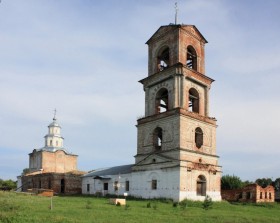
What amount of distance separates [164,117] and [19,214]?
60.4 feet

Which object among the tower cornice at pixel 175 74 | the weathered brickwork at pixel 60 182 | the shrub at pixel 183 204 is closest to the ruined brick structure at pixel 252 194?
the shrub at pixel 183 204

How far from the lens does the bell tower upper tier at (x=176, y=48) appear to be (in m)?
34.1

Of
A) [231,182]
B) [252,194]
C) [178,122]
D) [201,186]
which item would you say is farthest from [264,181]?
[178,122]

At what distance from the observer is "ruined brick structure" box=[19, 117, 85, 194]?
4753cm

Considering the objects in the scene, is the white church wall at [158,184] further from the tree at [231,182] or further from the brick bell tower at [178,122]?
the tree at [231,182]

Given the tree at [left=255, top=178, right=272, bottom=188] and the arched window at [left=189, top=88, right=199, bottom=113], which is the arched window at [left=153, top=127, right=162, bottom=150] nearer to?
the arched window at [left=189, top=88, right=199, bottom=113]

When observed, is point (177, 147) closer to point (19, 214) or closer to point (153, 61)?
point (153, 61)

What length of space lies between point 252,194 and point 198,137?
30.9ft

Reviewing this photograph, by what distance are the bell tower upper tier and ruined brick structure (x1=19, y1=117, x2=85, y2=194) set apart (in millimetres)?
19841

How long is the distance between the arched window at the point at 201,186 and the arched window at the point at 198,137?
9.65ft

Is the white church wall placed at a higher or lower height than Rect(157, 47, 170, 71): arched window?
lower

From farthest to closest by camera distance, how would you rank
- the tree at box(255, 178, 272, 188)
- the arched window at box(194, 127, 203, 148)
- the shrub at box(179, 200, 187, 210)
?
the tree at box(255, 178, 272, 188)
the arched window at box(194, 127, 203, 148)
the shrub at box(179, 200, 187, 210)

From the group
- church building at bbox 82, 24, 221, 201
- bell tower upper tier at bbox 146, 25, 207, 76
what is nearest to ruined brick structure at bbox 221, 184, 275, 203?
church building at bbox 82, 24, 221, 201

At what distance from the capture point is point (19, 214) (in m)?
16.8
